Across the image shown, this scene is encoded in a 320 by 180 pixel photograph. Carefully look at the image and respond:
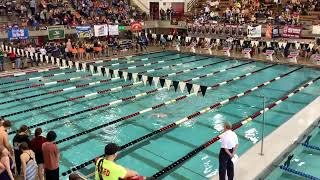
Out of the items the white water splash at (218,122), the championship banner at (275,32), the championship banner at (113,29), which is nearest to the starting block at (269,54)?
the championship banner at (275,32)

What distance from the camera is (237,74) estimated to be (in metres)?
14.9

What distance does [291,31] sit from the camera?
18031mm

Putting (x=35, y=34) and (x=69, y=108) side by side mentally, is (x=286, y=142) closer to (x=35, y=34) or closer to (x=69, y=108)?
(x=69, y=108)

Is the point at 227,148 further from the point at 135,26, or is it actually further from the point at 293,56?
the point at 135,26

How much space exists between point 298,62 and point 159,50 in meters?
8.36

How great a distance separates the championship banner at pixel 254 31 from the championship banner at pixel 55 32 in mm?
9721

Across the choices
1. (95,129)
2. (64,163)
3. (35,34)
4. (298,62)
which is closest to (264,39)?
(298,62)

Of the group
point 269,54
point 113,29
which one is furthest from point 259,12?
point 113,29

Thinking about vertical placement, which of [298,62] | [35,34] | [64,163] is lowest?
[64,163]

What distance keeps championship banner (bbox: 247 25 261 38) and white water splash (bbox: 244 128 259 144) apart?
11.0 meters

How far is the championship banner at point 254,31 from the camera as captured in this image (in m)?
18.4

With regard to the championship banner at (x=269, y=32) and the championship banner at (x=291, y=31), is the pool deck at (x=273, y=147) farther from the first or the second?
the championship banner at (x=269, y=32)

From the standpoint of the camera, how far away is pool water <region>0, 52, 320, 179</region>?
7141 millimetres

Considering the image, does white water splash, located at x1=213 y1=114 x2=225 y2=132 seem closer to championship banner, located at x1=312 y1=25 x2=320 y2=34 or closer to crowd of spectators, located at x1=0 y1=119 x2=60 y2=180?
crowd of spectators, located at x1=0 y1=119 x2=60 y2=180
